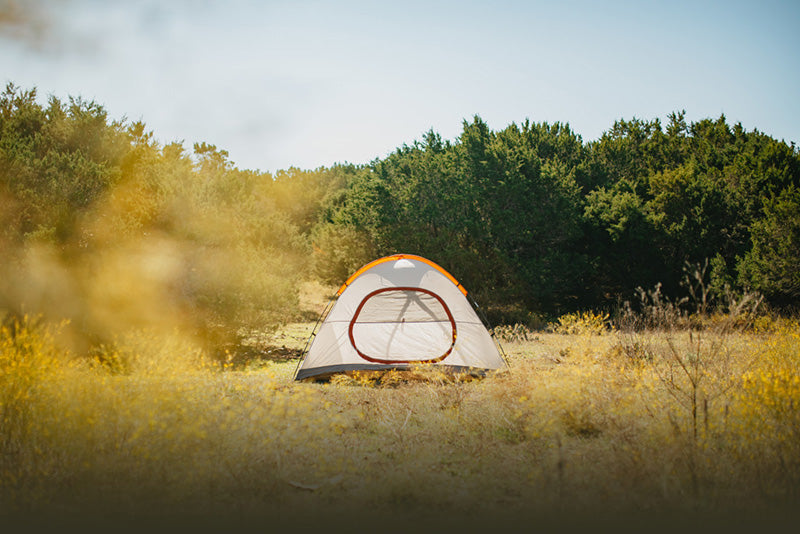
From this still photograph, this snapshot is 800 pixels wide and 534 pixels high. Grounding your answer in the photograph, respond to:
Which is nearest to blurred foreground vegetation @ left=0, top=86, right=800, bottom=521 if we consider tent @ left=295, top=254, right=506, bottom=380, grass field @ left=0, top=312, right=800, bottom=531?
grass field @ left=0, top=312, right=800, bottom=531

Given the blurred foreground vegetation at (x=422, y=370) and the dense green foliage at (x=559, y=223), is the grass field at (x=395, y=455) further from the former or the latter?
the dense green foliage at (x=559, y=223)

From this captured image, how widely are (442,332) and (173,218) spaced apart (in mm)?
6692

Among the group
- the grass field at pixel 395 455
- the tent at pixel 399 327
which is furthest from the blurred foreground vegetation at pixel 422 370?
the tent at pixel 399 327

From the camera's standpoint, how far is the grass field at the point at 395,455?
3.48m

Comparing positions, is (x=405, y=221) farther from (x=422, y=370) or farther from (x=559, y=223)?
(x=422, y=370)

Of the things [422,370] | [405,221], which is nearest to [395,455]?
[422,370]

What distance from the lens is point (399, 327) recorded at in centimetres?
916

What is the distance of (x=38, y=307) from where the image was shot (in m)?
9.42

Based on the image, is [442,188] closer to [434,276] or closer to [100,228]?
[434,276]

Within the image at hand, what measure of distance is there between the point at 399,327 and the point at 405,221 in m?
10.2

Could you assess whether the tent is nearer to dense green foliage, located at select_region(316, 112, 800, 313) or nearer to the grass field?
the grass field

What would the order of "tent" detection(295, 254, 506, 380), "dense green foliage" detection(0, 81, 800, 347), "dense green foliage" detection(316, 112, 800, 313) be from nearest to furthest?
"tent" detection(295, 254, 506, 380) → "dense green foliage" detection(0, 81, 800, 347) → "dense green foliage" detection(316, 112, 800, 313)

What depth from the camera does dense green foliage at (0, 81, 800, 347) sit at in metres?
10.1

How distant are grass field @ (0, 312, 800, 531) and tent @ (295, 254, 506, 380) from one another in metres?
2.46
